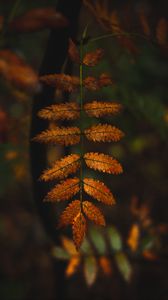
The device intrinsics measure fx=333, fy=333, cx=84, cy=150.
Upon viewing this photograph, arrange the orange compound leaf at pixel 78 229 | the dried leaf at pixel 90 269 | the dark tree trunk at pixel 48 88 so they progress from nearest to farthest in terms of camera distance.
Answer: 1. the orange compound leaf at pixel 78 229
2. the dark tree trunk at pixel 48 88
3. the dried leaf at pixel 90 269

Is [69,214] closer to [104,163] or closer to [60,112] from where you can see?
[104,163]

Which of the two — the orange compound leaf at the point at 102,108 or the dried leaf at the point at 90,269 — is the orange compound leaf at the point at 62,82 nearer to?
the orange compound leaf at the point at 102,108

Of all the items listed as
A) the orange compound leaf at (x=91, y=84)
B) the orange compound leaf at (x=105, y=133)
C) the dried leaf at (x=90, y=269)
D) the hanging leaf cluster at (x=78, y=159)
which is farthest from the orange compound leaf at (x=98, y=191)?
the dried leaf at (x=90, y=269)

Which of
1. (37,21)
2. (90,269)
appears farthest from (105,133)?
(90,269)

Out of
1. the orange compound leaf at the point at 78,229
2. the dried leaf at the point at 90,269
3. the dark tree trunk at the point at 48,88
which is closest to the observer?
the orange compound leaf at the point at 78,229

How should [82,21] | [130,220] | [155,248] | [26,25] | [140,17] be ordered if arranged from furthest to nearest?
[82,21]
[130,220]
[155,248]
[140,17]
[26,25]

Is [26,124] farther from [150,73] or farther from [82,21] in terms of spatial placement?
[82,21]

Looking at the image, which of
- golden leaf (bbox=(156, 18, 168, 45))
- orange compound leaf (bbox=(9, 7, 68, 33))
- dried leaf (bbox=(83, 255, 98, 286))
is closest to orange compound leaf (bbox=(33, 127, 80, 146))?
orange compound leaf (bbox=(9, 7, 68, 33))

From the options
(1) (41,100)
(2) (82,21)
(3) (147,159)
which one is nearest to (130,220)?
(3) (147,159)
